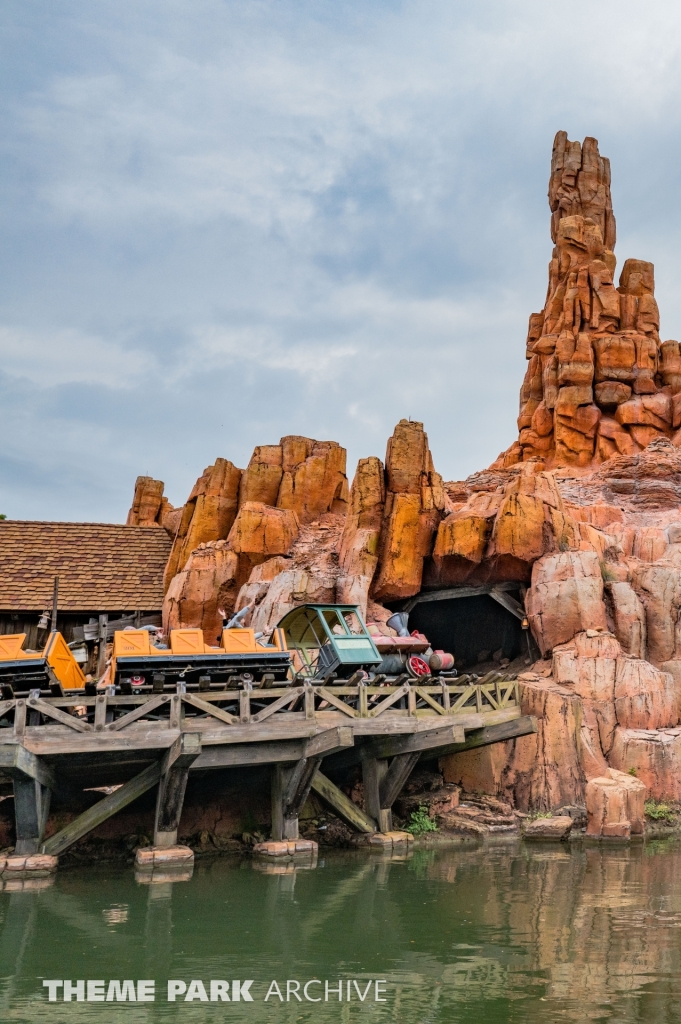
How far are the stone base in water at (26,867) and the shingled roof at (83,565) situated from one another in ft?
41.1

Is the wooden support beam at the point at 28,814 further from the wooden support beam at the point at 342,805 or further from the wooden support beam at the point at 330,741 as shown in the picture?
the wooden support beam at the point at 342,805

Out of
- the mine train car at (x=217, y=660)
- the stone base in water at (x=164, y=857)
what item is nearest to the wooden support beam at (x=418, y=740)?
the mine train car at (x=217, y=660)

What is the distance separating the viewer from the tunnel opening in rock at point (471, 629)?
27.1m

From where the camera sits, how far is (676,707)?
20.2 m

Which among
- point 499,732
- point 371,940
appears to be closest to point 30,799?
point 371,940

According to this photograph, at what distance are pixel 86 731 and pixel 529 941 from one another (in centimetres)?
762

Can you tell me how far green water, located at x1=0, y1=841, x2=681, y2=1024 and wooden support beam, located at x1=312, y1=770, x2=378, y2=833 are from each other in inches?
66.0

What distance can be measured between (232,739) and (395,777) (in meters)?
4.06

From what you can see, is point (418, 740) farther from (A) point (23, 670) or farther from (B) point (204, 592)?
(B) point (204, 592)

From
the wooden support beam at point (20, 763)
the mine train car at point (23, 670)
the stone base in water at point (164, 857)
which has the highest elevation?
the mine train car at point (23, 670)

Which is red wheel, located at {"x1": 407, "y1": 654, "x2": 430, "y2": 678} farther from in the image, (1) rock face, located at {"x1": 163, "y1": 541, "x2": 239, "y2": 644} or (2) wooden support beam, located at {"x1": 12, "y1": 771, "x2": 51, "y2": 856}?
(2) wooden support beam, located at {"x1": 12, "y1": 771, "x2": 51, "y2": 856}

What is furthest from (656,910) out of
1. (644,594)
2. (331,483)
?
(331,483)

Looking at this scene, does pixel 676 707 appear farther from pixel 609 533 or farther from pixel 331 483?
pixel 331 483

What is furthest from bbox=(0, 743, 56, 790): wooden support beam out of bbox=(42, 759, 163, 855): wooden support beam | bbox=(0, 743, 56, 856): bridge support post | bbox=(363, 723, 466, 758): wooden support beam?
bbox=(363, 723, 466, 758): wooden support beam
